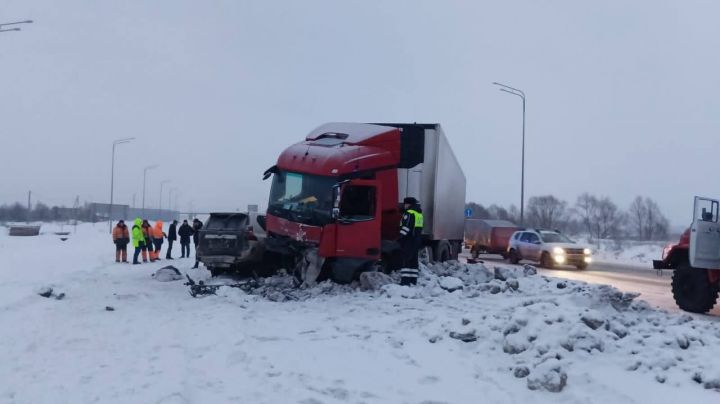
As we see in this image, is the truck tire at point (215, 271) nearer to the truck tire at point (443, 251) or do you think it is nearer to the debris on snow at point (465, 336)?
the truck tire at point (443, 251)

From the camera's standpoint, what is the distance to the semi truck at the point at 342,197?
39.8 ft

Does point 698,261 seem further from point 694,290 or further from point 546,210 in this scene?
point 546,210

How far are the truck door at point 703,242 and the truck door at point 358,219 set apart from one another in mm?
6233

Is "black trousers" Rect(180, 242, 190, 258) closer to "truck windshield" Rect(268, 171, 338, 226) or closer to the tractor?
"truck windshield" Rect(268, 171, 338, 226)

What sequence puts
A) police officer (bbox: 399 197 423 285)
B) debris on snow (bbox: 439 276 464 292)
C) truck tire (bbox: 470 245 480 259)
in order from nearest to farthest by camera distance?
debris on snow (bbox: 439 276 464 292)
police officer (bbox: 399 197 423 285)
truck tire (bbox: 470 245 480 259)

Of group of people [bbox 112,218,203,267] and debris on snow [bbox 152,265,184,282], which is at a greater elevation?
group of people [bbox 112,218,203,267]

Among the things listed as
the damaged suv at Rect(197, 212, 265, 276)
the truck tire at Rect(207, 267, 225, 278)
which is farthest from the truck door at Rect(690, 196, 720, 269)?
the truck tire at Rect(207, 267, 225, 278)

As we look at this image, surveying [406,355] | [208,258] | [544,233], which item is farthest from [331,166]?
[544,233]

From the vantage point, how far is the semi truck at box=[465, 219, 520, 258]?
103 ft

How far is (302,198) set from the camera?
41.0 feet

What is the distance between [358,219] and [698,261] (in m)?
6.80

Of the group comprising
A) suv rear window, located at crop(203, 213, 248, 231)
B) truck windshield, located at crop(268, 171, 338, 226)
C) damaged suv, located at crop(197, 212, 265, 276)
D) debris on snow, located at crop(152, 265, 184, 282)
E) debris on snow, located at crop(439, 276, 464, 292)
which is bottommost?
debris on snow, located at crop(152, 265, 184, 282)

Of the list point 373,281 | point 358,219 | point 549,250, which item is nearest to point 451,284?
point 373,281

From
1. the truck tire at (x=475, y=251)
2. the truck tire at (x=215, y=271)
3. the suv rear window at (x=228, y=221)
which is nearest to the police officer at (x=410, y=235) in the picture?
the suv rear window at (x=228, y=221)
